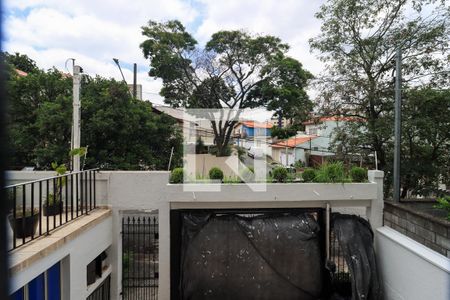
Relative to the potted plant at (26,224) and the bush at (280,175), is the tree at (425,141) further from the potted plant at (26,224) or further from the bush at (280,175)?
the potted plant at (26,224)

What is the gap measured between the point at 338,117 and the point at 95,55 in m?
5.86

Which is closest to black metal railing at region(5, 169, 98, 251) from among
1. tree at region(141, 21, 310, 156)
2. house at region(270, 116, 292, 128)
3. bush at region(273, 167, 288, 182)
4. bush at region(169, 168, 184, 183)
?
bush at region(169, 168, 184, 183)

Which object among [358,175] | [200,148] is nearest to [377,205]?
[358,175]

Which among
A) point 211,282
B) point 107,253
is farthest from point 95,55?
point 211,282

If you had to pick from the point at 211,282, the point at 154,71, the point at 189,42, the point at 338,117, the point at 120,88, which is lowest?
the point at 211,282

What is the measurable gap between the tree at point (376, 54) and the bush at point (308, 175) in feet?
5.41

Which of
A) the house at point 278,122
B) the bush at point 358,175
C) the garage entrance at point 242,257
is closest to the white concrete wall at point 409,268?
the bush at point 358,175

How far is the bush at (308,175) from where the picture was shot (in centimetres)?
500

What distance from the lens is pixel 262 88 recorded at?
11.3 meters

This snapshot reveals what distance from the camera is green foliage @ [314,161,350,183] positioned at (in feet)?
16.0

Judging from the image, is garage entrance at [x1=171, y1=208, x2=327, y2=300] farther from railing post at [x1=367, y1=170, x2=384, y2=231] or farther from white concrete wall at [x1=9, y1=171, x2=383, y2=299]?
railing post at [x1=367, y1=170, x2=384, y2=231]

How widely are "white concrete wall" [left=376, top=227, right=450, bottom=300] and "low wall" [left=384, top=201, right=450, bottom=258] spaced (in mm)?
110

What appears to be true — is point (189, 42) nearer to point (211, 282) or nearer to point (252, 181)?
point (252, 181)

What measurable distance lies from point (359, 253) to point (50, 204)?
4524 mm
